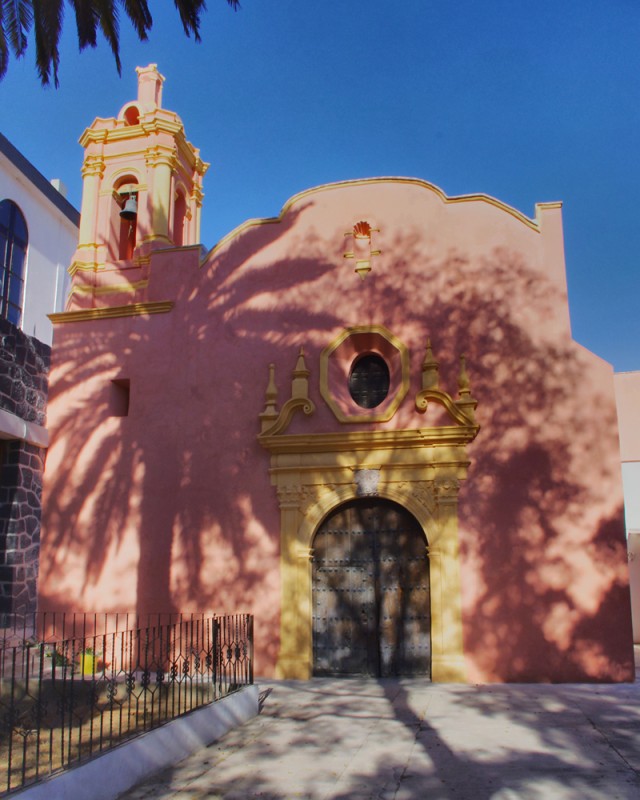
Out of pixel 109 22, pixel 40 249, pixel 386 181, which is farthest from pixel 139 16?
pixel 40 249

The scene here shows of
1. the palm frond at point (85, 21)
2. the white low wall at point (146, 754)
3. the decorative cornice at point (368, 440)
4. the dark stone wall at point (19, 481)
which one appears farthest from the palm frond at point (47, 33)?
the white low wall at point (146, 754)

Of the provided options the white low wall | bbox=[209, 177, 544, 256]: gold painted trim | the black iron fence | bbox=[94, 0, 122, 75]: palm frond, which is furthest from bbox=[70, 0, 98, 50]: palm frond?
the white low wall

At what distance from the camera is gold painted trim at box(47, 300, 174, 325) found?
12234 mm

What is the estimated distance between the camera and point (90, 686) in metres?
7.70

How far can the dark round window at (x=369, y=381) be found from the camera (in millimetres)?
11383

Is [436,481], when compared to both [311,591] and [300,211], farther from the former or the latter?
[300,211]

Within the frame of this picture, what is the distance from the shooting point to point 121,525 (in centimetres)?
1145

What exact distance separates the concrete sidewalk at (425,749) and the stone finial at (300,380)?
4.25m

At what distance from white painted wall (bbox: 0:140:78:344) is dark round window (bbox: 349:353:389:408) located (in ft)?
35.5

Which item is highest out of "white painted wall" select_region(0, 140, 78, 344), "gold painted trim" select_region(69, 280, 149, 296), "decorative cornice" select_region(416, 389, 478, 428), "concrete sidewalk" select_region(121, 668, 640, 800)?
"white painted wall" select_region(0, 140, 78, 344)

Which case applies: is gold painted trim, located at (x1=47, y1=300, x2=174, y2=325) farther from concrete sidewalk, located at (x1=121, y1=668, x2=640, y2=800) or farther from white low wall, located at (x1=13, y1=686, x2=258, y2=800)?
white low wall, located at (x1=13, y1=686, x2=258, y2=800)

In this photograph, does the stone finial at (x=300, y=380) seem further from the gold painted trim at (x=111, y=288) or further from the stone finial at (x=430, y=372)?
the gold painted trim at (x=111, y=288)

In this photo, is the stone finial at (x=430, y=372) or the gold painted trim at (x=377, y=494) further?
the stone finial at (x=430, y=372)

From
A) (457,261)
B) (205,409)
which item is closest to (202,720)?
(205,409)
